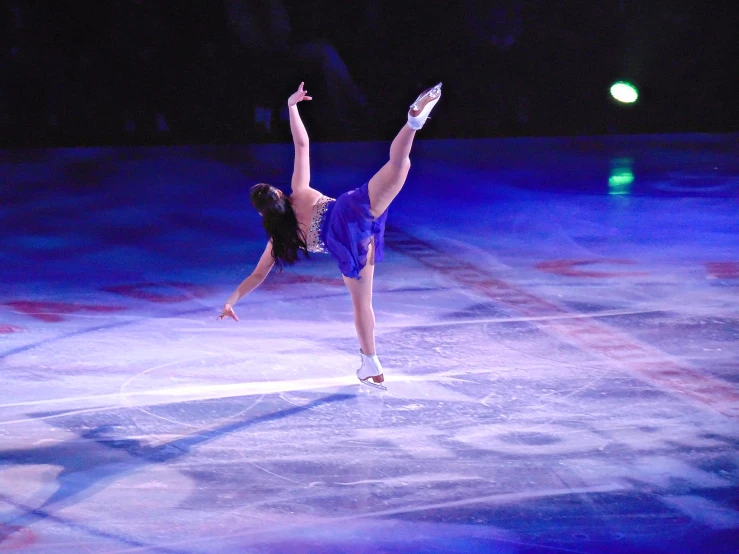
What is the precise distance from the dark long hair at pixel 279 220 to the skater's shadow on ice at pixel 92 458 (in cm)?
62

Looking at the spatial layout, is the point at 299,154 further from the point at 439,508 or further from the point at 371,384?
the point at 439,508

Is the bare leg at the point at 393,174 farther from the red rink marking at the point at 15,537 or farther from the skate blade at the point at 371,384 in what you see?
the red rink marking at the point at 15,537

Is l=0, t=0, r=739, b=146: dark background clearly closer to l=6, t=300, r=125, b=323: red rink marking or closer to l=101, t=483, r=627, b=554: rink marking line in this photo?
l=6, t=300, r=125, b=323: red rink marking

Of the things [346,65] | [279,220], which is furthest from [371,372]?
[346,65]

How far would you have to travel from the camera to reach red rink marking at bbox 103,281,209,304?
5039mm

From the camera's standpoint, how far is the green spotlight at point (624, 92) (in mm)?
10250

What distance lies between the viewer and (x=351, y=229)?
3553 millimetres

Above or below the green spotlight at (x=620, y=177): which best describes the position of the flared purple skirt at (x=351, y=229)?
below

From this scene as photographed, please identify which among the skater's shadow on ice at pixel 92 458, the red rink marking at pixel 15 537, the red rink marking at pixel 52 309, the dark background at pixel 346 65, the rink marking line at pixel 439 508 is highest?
the dark background at pixel 346 65

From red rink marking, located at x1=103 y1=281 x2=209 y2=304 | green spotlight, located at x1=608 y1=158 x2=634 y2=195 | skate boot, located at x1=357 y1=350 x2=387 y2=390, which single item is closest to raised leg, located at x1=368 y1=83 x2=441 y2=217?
skate boot, located at x1=357 y1=350 x2=387 y2=390

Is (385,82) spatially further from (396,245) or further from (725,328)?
(725,328)

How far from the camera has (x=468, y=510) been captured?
8.95 feet

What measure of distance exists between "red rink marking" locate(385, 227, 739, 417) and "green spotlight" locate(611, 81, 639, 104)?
504 centimetres

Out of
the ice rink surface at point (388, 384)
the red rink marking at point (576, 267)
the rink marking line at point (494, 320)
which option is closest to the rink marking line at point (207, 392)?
the ice rink surface at point (388, 384)
